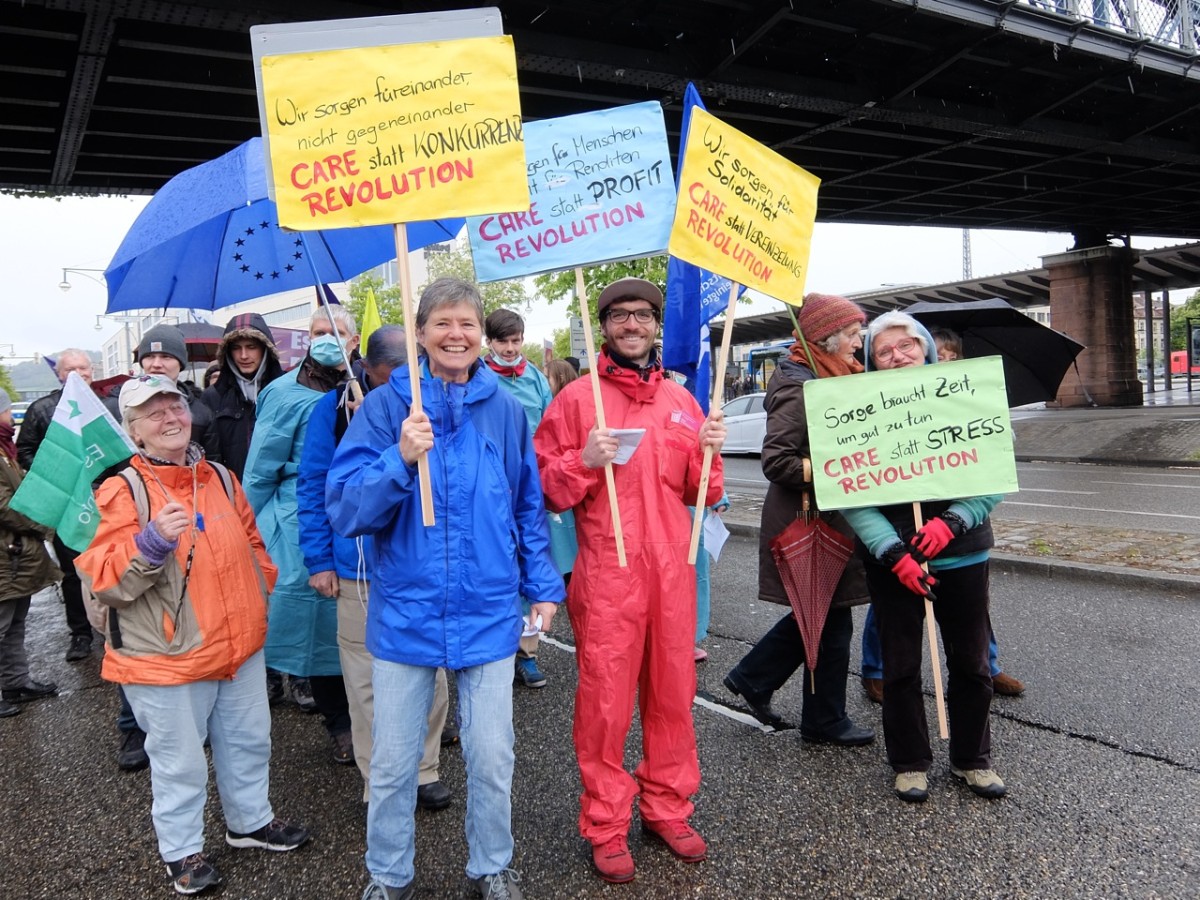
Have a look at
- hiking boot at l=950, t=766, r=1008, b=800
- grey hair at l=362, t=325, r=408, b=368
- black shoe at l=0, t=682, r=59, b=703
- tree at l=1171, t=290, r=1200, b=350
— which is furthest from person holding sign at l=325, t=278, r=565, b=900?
tree at l=1171, t=290, r=1200, b=350

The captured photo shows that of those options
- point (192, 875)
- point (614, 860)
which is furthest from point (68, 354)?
point (614, 860)

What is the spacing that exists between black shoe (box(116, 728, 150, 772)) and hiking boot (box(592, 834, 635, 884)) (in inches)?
90.1

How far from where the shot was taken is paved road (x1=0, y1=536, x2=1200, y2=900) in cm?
278

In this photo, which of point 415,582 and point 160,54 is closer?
point 415,582

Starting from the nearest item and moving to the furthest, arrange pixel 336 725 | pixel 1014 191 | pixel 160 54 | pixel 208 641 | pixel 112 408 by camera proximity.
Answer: pixel 208 641
pixel 336 725
pixel 112 408
pixel 160 54
pixel 1014 191

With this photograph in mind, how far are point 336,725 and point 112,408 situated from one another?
2.57 meters

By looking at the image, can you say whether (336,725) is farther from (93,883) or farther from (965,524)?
(965,524)

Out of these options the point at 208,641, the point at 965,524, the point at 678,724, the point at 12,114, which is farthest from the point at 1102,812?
the point at 12,114

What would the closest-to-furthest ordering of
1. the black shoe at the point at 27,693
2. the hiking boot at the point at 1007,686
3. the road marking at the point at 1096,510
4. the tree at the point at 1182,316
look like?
the hiking boot at the point at 1007,686 < the black shoe at the point at 27,693 < the road marking at the point at 1096,510 < the tree at the point at 1182,316

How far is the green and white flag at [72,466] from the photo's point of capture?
2.97m

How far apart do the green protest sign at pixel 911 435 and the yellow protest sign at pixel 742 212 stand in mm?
467

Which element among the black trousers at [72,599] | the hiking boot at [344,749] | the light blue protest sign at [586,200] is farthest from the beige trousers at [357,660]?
the black trousers at [72,599]

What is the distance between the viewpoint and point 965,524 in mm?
3178

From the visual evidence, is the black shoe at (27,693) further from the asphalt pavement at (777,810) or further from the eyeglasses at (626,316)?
the eyeglasses at (626,316)
